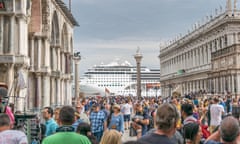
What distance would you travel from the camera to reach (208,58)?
68938mm

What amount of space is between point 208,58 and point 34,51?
46.3 metres

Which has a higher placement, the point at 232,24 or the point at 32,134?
the point at 232,24

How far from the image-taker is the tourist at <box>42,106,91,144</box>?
475cm

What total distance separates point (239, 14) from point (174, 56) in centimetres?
3838

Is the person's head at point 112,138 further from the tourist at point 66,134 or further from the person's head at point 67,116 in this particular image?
the person's head at point 67,116

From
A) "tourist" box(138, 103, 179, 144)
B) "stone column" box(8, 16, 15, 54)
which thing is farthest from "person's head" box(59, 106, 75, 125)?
"stone column" box(8, 16, 15, 54)

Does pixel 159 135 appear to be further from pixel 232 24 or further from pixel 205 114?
pixel 232 24

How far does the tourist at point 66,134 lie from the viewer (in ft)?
15.6

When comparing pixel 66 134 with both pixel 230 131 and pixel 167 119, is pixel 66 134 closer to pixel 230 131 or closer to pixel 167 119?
pixel 167 119

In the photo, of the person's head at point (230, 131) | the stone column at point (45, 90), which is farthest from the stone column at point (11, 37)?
the person's head at point (230, 131)

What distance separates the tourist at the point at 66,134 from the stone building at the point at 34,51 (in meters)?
8.34

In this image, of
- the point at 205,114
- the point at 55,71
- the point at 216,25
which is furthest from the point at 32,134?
the point at 216,25

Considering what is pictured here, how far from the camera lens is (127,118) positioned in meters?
21.0

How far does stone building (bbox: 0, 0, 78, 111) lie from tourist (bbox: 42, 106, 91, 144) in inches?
328
